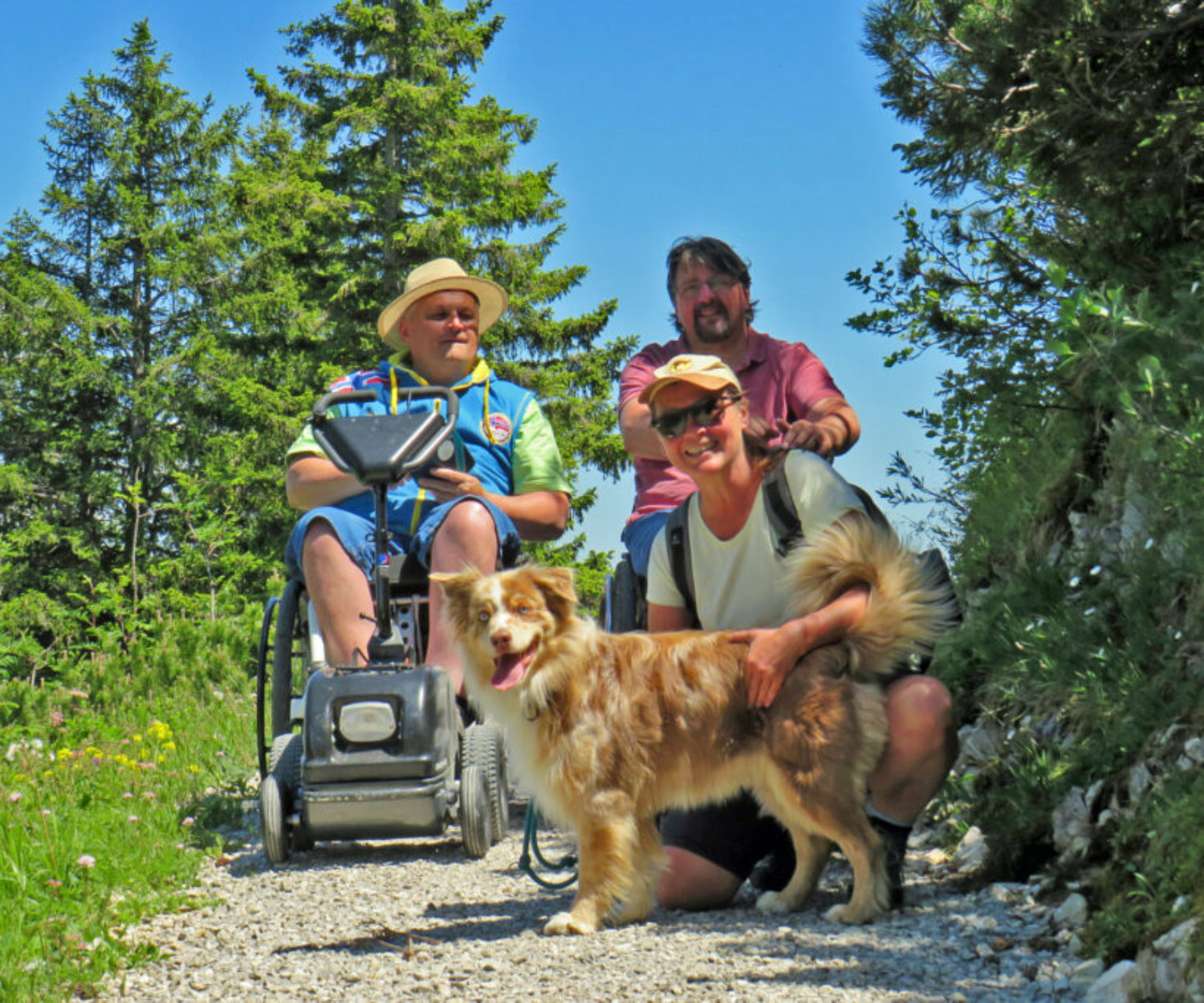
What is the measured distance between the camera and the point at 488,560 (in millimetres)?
5254

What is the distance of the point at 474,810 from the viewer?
4941mm

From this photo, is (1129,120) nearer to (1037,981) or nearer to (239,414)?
(1037,981)

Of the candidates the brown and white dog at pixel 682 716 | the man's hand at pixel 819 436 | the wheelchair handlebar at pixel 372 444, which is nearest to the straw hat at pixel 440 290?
the wheelchair handlebar at pixel 372 444

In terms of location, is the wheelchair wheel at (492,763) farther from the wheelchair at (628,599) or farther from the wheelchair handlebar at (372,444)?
the wheelchair handlebar at (372,444)

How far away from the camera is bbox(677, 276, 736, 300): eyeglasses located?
5.64m

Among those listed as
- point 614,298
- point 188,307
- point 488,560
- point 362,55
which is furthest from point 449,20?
point 488,560

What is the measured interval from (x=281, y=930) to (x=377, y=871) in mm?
828

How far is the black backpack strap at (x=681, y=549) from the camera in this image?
4418mm

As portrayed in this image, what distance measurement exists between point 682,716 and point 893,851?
29.8 inches

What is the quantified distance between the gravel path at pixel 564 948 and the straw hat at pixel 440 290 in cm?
250

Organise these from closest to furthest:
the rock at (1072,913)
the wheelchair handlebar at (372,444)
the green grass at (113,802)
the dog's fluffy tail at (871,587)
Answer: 1. the rock at (1072,913)
2. the green grass at (113,802)
3. the dog's fluffy tail at (871,587)
4. the wheelchair handlebar at (372,444)

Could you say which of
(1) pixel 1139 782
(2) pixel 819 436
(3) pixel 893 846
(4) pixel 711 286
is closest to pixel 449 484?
(4) pixel 711 286

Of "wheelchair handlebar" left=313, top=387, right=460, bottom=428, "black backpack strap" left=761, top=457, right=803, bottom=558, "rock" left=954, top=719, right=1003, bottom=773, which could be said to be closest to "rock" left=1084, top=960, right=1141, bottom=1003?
"black backpack strap" left=761, top=457, right=803, bottom=558

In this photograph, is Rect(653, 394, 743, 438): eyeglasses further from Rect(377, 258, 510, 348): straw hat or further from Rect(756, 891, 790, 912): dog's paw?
Rect(377, 258, 510, 348): straw hat
